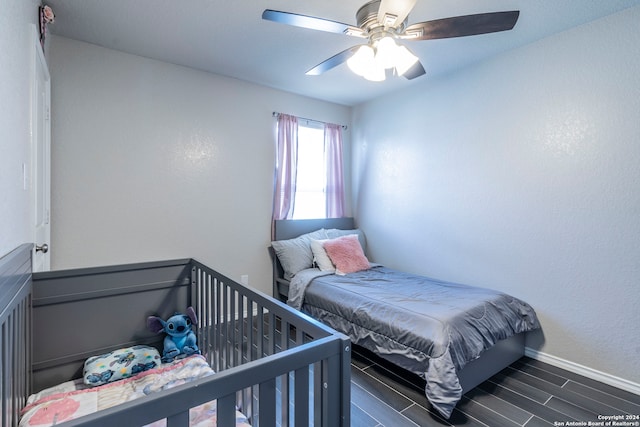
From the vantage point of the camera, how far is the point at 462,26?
1577mm

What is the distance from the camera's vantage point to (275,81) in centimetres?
322

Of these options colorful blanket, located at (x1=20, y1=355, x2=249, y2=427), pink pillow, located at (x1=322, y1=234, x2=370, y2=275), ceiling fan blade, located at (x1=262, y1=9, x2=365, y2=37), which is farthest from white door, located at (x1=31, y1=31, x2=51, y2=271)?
pink pillow, located at (x1=322, y1=234, x2=370, y2=275)

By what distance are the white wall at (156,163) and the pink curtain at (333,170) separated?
2.07 feet

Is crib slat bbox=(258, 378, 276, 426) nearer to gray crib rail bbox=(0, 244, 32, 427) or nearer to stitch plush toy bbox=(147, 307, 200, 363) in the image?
gray crib rail bbox=(0, 244, 32, 427)

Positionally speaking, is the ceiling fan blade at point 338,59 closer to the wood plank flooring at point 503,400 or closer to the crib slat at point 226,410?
the crib slat at point 226,410

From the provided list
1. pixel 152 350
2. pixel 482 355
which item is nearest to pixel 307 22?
pixel 152 350

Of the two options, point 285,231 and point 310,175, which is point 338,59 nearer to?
point 310,175

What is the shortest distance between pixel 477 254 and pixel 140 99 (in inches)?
130

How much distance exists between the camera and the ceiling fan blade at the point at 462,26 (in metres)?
1.49

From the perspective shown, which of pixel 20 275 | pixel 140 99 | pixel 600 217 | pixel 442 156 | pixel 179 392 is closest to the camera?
pixel 179 392

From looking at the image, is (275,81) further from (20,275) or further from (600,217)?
(600,217)

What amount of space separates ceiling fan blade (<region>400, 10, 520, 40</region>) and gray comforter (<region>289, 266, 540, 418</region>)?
5.43 ft

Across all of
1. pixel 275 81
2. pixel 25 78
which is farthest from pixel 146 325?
pixel 275 81

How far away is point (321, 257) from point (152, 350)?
1.75 metres
